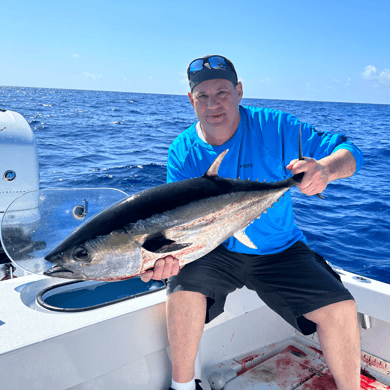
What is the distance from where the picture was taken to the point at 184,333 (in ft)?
6.51

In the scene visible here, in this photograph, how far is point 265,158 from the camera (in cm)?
243

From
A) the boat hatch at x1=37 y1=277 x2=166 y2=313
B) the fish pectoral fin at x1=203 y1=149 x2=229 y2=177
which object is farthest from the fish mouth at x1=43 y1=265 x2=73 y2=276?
the fish pectoral fin at x1=203 y1=149 x2=229 y2=177

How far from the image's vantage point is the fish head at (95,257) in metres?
1.56

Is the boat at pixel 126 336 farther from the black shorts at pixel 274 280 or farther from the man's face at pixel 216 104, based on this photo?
the man's face at pixel 216 104

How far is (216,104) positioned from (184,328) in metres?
1.44

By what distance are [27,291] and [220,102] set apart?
1.80 m

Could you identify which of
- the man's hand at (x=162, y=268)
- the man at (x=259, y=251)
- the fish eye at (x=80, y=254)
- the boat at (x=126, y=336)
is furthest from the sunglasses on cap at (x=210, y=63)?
the fish eye at (x=80, y=254)

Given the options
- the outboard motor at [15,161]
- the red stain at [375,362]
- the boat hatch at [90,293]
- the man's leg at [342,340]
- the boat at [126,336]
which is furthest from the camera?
the outboard motor at [15,161]

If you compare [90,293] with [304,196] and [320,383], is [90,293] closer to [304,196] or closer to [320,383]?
[320,383]

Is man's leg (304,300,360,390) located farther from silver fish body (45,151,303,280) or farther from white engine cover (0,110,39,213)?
white engine cover (0,110,39,213)

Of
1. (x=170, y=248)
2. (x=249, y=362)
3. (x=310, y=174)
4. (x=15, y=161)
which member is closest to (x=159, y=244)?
(x=170, y=248)

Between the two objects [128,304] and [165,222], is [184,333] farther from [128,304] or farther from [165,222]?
[165,222]

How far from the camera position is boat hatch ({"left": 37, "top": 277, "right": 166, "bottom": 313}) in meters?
2.23

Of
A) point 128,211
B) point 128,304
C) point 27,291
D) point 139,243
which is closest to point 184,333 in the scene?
point 128,304
